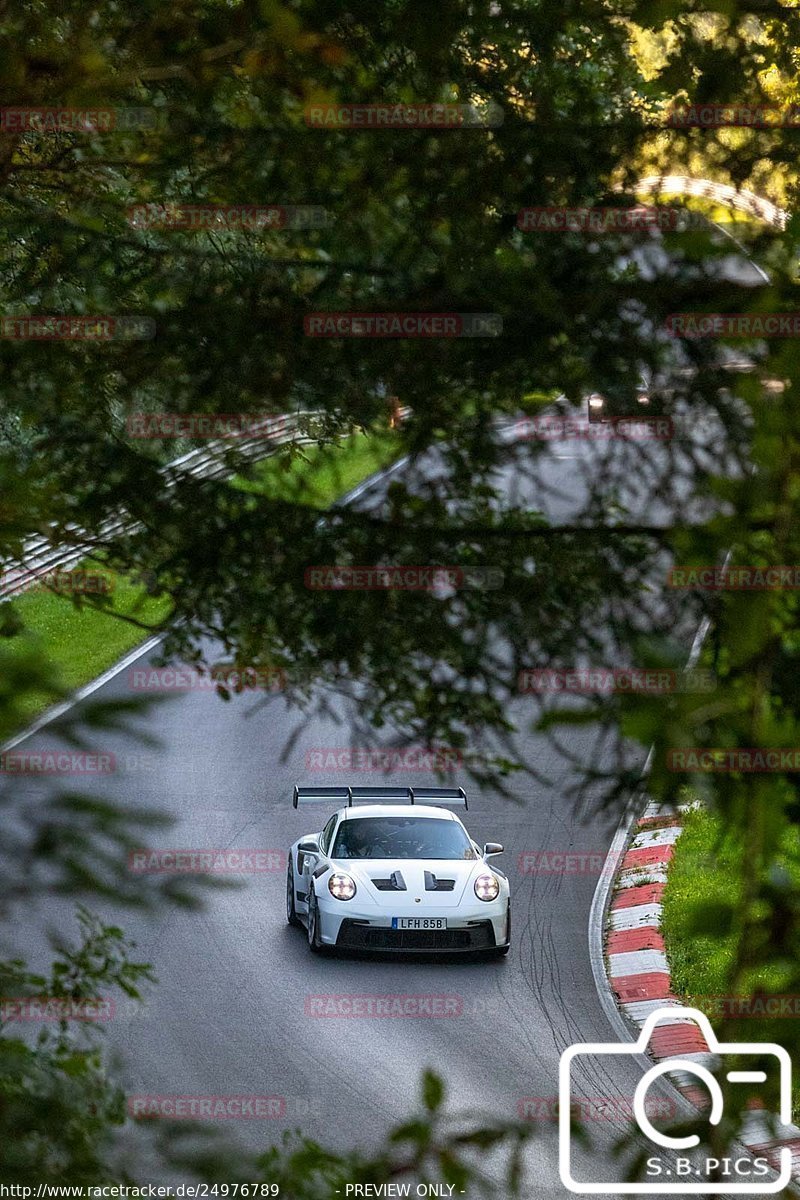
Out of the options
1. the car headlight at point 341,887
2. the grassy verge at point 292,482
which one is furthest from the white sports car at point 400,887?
the grassy verge at point 292,482

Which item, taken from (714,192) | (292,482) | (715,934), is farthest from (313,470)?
(715,934)

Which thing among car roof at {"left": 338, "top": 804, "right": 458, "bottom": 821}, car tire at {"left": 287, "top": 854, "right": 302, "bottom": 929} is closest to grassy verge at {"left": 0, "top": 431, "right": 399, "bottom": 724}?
car roof at {"left": 338, "top": 804, "right": 458, "bottom": 821}

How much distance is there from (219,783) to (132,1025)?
5.30 meters

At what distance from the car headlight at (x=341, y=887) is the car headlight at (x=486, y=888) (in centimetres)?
109

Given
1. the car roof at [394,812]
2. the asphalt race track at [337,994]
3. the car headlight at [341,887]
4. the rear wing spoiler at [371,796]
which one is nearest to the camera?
the asphalt race track at [337,994]

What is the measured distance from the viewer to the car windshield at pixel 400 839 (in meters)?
12.1

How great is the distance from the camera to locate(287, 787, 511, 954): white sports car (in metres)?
11.6

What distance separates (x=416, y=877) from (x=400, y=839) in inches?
20.7

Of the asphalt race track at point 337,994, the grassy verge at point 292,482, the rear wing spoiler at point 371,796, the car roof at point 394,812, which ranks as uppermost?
the grassy verge at point 292,482

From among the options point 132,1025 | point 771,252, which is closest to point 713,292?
point 771,252

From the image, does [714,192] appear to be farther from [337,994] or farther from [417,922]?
[417,922]

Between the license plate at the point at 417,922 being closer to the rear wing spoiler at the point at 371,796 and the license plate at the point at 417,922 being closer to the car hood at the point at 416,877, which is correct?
the car hood at the point at 416,877

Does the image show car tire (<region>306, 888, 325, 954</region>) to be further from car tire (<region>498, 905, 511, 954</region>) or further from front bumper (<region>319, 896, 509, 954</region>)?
car tire (<region>498, 905, 511, 954</region>)

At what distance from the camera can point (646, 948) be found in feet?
39.7
